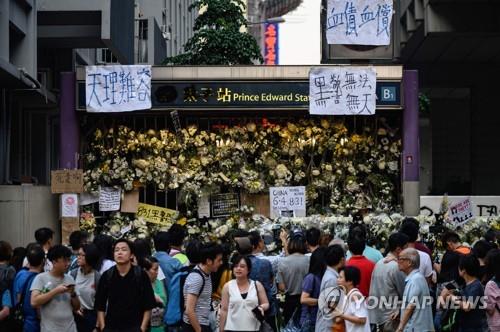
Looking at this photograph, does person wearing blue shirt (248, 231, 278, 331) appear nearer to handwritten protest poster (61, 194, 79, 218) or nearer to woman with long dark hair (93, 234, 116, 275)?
woman with long dark hair (93, 234, 116, 275)

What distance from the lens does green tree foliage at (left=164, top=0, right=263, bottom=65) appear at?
2902 cm

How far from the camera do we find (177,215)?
60.3ft

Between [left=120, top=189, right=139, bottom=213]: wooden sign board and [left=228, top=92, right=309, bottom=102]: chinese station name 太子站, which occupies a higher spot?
[left=228, top=92, right=309, bottom=102]: chinese station name 太子站

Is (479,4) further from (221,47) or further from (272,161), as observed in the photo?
(272,161)

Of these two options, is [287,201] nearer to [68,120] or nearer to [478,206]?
[478,206]

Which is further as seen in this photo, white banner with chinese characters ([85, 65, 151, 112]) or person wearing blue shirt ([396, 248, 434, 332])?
white banner with chinese characters ([85, 65, 151, 112])

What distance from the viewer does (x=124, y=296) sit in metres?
9.45

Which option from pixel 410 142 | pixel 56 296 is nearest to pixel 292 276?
pixel 56 296

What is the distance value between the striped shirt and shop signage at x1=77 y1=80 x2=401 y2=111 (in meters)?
8.40

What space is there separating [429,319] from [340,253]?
1.34 m

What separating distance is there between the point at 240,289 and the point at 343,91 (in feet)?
29.6

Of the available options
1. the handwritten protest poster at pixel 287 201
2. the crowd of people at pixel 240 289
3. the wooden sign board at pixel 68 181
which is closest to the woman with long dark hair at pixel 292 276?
the crowd of people at pixel 240 289

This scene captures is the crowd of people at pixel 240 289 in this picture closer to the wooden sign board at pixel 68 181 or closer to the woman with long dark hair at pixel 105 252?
the woman with long dark hair at pixel 105 252

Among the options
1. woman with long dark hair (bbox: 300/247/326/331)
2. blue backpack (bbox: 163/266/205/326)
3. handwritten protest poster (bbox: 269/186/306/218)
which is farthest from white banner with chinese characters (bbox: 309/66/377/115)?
blue backpack (bbox: 163/266/205/326)
